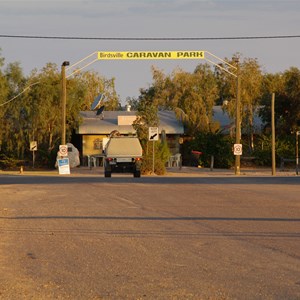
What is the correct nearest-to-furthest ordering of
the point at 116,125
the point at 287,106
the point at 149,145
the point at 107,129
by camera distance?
1. the point at 149,145
2. the point at 107,129
3. the point at 116,125
4. the point at 287,106

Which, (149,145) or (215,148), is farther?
(215,148)

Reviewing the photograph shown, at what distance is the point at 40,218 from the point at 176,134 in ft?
146

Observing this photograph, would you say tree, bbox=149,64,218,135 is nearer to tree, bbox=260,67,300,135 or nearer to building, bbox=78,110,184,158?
building, bbox=78,110,184,158

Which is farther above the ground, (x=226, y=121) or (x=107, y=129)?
(x=226, y=121)

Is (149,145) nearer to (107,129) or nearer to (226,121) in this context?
(107,129)

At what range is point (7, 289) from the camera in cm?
996

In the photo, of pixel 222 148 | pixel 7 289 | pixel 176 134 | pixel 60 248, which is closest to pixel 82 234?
pixel 60 248

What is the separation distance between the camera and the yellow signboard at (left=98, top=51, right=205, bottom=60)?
4634 cm

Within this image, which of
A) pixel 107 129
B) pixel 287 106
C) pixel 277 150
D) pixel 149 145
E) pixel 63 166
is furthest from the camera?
pixel 287 106

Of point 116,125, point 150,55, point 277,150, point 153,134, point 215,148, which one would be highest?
point 150,55

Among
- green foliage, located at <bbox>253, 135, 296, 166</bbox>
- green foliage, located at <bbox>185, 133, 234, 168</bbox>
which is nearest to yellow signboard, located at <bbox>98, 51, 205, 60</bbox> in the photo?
green foliage, located at <bbox>185, 133, 234, 168</bbox>

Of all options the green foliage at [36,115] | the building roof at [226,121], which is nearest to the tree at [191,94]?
the building roof at [226,121]

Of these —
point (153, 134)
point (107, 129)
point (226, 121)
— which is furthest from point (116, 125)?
point (153, 134)

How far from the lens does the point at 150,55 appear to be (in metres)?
46.5
